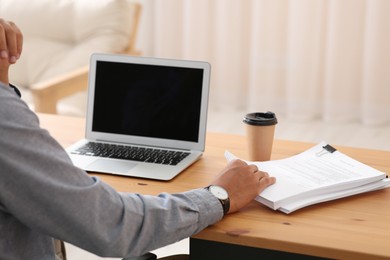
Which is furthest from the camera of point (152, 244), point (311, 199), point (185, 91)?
point (185, 91)

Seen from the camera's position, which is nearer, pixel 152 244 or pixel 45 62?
pixel 152 244

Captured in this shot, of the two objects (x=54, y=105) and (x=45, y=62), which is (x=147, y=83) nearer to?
(x=54, y=105)

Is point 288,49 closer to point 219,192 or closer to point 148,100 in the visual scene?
point 148,100

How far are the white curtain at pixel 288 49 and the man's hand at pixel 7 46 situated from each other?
2838 mm

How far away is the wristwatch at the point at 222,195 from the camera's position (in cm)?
130

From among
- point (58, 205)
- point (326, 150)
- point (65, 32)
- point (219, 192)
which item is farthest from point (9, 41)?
point (65, 32)

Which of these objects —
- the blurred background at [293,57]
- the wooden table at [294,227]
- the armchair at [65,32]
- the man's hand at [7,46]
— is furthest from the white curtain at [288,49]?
the man's hand at [7,46]

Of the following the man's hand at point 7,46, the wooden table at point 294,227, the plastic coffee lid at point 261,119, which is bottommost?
the wooden table at point 294,227

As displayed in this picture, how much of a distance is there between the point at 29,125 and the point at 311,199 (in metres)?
0.61

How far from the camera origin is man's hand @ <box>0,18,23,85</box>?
1.21 m

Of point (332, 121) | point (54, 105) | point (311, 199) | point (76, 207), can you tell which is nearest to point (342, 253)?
point (311, 199)

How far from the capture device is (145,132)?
5.61ft

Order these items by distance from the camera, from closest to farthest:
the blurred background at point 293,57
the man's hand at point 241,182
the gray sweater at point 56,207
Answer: the gray sweater at point 56,207, the man's hand at point 241,182, the blurred background at point 293,57

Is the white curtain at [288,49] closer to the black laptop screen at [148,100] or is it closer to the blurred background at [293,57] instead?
the blurred background at [293,57]
